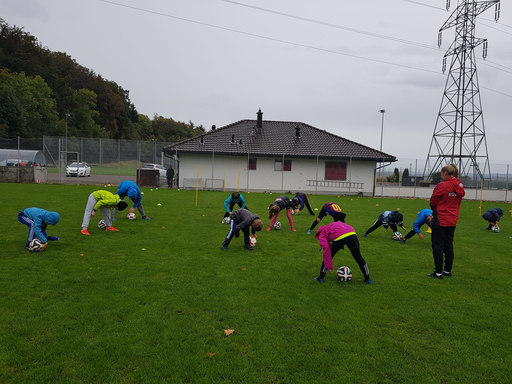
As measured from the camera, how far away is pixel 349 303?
17.4 feet

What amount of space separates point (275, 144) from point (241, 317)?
90.0ft

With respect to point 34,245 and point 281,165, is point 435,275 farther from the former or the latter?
point 281,165

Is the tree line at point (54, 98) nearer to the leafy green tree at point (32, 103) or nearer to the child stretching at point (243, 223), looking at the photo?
the leafy green tree at point (32, 103)

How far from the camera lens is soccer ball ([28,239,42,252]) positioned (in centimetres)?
736

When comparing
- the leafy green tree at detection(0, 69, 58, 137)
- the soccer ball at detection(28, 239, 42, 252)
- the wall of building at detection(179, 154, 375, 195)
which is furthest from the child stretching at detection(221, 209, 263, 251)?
the leafy green tree at detection(0, 69, 58, 137)

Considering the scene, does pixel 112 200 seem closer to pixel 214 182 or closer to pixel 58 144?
pixel 214 182

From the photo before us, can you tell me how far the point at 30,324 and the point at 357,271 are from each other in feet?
17.3

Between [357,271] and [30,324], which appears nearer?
[30,324]

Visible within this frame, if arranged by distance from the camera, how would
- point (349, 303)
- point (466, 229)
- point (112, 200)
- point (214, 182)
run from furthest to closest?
point (214, 182) → point (466, 229) → point (112, 200) → point (349, 303)

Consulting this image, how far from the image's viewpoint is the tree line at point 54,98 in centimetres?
5116

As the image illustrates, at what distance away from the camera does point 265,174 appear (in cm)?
3017

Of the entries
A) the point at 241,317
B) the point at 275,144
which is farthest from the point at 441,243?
the point at 275,144

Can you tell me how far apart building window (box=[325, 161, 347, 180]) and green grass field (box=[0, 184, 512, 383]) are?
2204cm

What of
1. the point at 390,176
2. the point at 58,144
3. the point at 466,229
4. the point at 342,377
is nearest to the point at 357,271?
the point at 342,377
